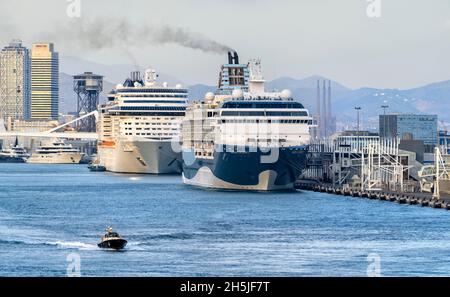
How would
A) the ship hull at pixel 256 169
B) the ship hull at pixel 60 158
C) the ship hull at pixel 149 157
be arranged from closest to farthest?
1. the ship hull at pixel 256 169
2. the ship hull at pixel 149 157
3. the ship hull at pixel 60 158

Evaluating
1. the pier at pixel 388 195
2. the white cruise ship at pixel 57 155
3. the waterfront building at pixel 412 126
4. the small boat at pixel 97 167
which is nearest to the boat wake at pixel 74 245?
the pier at pixel 388 195

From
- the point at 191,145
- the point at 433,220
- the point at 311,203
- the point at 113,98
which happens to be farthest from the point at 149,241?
the point at 113,98

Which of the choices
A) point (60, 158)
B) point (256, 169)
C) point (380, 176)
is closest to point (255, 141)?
point (256, 169)

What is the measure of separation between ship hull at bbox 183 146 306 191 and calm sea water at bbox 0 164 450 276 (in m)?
1.20

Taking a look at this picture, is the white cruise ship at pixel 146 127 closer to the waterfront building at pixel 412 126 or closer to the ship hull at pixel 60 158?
the waterfront building at pixel 412 126

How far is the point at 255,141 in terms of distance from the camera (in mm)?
64562

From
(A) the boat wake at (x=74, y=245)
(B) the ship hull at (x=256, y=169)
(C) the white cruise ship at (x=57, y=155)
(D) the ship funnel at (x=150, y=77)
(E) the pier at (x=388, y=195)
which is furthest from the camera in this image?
(C) the white cruise ship at (x=57, y=155)

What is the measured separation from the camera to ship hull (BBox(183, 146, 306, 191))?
6322 cm

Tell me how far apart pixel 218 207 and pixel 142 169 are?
5428cm

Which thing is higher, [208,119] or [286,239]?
[208,119]

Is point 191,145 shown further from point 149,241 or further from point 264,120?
point 149,241

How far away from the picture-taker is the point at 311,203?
58000mm

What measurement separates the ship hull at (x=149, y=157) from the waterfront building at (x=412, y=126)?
37.0m

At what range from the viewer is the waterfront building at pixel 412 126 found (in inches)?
5374
